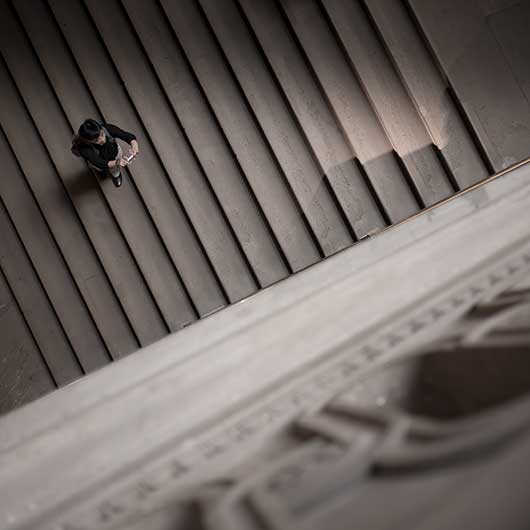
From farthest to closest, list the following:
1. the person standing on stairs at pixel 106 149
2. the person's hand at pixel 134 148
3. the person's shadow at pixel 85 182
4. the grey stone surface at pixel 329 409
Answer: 1. the person's shadow at pixel 85 182
2. the person's hand at pixel 134 148
3. the person standing on stairs at pixel 106 149
4. the grey stone surface at pixel 329 409

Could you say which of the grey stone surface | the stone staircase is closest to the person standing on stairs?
the stone staircase

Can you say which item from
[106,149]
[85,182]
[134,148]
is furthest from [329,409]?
[85,182]

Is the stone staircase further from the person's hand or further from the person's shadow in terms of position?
the person's hand

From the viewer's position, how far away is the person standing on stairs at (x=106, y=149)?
173 inches

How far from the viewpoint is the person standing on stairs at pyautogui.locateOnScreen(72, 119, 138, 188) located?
4391 millimetres

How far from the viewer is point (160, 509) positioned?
A: 150 cm

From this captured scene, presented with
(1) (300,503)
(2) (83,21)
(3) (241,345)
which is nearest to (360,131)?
(2) (83,21)

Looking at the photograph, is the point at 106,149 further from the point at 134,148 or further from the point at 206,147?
the point at 206,147

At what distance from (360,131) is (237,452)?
371 centimetres

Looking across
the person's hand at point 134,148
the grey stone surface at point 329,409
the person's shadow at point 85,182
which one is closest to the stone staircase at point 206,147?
the person's shadow at point 85,182

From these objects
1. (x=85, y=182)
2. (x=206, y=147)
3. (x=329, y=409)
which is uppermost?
(x=85, y=182)

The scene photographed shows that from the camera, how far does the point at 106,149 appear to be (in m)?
4.46

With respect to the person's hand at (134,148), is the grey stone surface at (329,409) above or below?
below

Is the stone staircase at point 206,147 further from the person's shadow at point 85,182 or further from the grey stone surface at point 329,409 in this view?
the grey stone surface at point 329,409
